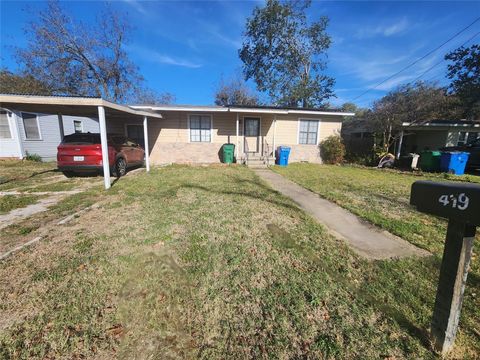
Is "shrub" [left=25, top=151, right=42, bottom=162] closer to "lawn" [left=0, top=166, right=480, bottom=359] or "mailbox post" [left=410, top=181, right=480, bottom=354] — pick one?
"lawn" [left=0, top=166, right=480, bottom=359]

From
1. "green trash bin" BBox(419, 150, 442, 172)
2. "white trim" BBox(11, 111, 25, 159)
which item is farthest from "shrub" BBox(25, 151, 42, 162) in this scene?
"green trash bin" BBox(419, 150, 442, 172)

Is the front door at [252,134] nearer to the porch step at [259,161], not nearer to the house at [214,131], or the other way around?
the house at [214,131]

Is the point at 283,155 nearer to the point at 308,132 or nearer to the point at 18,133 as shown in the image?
the point at 308,132

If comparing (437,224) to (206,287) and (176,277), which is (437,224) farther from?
(176,277)

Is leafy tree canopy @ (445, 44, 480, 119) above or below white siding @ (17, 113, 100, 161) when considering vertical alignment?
above

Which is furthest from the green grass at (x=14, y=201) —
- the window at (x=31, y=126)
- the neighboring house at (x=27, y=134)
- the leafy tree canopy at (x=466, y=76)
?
the leafy tree canopy at (x=466, y=76)

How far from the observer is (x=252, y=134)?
538 inches

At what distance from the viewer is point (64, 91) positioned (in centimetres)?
1977

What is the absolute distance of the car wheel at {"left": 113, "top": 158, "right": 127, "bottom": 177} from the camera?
8.66m

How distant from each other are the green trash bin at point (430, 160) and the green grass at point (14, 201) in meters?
16.6

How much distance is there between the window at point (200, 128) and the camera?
12.8 metres

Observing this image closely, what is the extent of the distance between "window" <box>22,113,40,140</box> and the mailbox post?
1794cm

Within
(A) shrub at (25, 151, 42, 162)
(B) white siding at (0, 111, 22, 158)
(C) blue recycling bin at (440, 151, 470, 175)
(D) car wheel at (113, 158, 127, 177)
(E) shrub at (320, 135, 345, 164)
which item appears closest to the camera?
(D) car wheel at (113, 158, 127, 177)

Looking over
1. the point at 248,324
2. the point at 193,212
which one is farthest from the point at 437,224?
the point at 193,212
